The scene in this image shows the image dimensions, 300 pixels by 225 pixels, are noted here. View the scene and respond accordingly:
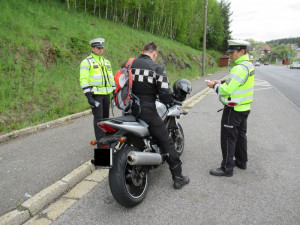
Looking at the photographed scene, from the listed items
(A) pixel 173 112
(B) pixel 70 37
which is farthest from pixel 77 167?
(B) pixel 70 37

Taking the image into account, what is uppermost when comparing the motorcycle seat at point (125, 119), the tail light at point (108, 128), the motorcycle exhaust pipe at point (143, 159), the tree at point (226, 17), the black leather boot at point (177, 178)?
the tree at point (226, 17)

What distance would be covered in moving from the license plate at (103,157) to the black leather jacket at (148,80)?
2.48 ft

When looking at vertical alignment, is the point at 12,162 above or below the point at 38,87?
below

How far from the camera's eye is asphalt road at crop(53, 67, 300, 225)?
265 cm

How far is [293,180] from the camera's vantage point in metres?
3.43

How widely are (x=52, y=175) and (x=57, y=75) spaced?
18.5 feet

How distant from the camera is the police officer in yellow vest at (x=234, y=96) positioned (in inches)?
129

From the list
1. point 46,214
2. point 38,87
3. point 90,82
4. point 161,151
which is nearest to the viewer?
point 46,214

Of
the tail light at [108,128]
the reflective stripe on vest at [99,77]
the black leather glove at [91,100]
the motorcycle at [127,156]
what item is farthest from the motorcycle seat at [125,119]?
the reflective stripe on vest at [99,77]

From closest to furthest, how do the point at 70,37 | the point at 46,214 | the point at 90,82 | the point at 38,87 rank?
the point at 46,214 → the point at 90,82 → the point at 38,87 → the point at 70,37

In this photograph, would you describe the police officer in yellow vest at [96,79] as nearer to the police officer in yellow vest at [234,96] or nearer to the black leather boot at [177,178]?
the black leather boot at [177,178]

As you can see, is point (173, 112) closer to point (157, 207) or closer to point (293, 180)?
point (157, 207)

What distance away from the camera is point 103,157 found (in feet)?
8.68

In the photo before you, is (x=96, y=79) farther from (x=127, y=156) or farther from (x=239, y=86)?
(x=239, y=86)
